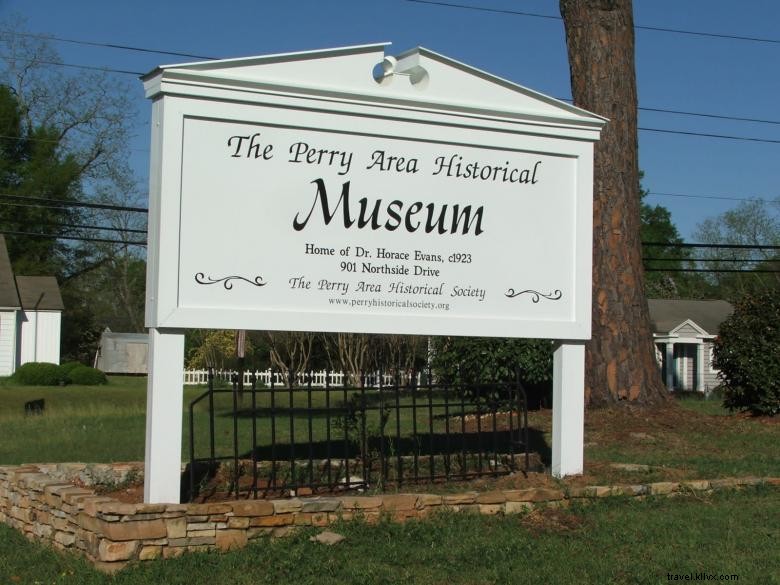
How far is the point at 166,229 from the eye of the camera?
727cm

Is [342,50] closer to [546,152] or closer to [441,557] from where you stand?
[546,152]

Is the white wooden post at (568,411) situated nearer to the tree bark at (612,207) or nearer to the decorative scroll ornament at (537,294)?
the decorative scroll ornament at (537,294)

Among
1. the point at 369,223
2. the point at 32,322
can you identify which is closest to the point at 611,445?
the point at 369,223

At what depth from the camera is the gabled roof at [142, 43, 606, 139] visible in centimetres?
741

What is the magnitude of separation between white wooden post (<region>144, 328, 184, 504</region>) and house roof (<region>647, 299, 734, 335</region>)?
34061mm

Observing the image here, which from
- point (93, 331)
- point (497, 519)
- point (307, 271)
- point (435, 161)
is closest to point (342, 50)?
point (435, 161)

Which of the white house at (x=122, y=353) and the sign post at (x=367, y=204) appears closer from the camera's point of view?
the sign post at (x=367, y=204)

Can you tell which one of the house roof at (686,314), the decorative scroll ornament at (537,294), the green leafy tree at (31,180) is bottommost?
the decorative scroll ornament at (537,294)

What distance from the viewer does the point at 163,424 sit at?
7.14 metres

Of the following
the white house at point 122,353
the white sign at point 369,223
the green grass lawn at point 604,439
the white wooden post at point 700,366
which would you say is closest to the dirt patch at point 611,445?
the green grass lawn at point 604,439

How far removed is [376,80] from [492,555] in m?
3.97

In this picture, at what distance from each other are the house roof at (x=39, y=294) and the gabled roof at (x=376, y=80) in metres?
35.0

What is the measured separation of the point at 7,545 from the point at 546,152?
566 cm

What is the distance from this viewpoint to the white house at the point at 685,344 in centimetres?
3956
